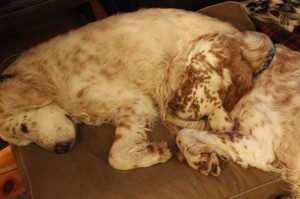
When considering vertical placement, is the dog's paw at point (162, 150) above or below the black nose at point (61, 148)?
below

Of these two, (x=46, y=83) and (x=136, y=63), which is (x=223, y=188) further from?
(x=46, y=83)

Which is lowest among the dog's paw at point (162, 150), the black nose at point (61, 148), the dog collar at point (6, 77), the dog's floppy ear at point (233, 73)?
the dog's paw at point (162, 150)

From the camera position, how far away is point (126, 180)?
219 cm

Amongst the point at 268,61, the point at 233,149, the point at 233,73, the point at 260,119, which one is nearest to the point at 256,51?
the point at 268,61

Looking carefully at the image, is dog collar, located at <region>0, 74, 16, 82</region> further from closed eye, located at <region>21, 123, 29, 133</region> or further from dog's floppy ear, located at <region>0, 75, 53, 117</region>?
closed eye, located at <region>21, 123, 29, 133</region>

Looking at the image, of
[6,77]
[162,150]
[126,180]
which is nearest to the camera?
[126,180]

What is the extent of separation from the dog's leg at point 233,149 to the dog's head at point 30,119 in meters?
0.89

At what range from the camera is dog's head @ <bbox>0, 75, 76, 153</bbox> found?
7.75 feet

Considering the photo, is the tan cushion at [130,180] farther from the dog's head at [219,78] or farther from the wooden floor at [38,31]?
the wooden floor at [38,31]

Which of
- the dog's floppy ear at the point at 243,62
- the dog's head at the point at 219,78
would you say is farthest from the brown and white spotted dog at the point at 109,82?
the dog's floppy ear at the point at 243,62

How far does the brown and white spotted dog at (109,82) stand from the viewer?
7.80ft

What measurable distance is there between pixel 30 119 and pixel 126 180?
0.85 m

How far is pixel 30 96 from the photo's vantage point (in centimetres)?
239

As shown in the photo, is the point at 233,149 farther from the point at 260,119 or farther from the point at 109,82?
the point at 109,82
